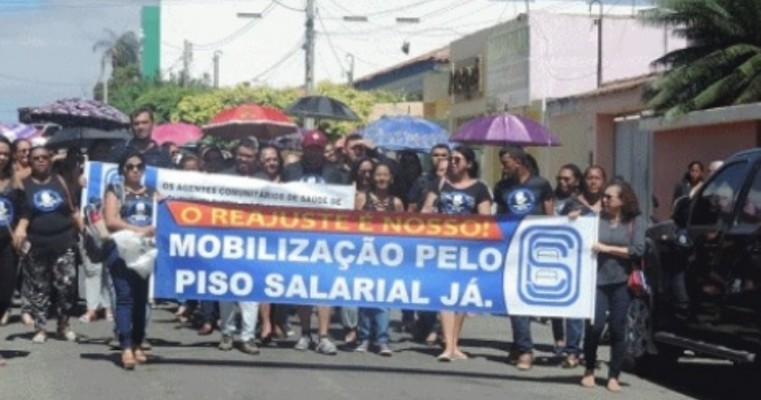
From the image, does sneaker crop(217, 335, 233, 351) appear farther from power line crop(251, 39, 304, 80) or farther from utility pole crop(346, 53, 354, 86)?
power line crop(251, 39, 304, 80)

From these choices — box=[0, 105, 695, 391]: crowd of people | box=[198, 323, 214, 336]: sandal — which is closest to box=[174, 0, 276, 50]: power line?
box=[0, 105, 695, 391]: crowd of people

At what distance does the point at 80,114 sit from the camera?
18.7 m

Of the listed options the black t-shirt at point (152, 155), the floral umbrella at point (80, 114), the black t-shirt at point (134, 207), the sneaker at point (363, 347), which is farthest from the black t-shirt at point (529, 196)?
the floral umbrella at point (80, 114)

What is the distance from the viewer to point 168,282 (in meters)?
13.3

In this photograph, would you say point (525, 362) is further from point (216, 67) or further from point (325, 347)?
point (216, 67)

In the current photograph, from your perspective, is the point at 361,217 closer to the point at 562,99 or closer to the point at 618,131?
the point at 618,131

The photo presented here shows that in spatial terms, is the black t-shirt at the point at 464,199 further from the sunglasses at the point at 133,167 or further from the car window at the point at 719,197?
the sunglasses at the point at 133,167

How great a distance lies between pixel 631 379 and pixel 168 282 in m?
3.97

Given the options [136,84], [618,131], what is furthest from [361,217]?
[136,84]

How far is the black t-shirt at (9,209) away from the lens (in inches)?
539

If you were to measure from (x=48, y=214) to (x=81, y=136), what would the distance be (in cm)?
379

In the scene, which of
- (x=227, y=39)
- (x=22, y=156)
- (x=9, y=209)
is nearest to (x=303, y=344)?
(x=9, y=209)

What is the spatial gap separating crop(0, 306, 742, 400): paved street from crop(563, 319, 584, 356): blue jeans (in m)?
0.20

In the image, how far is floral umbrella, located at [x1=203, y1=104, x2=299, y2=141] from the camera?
911 inches
